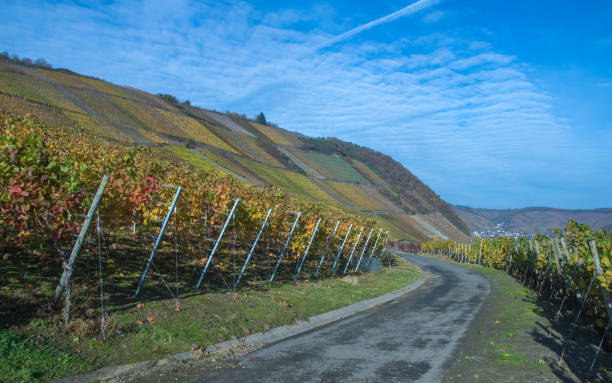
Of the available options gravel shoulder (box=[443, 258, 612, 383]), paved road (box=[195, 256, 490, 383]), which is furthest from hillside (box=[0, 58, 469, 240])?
gravel shoulder (box=[443, 258, 612, 383])

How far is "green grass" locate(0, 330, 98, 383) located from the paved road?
5.40 ft

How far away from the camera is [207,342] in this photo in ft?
22.7

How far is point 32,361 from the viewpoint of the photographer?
15.8 ft

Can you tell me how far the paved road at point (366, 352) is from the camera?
19.1 ft

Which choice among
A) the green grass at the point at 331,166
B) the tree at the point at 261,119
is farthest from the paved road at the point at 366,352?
the tree at the point at 261,119

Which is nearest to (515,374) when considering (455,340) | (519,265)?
(455,340)

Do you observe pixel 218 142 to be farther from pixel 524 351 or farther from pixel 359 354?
pixel 524 351

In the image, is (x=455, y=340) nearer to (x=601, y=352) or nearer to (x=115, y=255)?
(x=601, y=352)

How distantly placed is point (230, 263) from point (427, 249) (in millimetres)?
58204

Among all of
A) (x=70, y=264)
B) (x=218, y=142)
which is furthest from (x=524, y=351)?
(x=218, y=142)

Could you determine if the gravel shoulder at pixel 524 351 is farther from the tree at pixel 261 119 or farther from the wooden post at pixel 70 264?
the tree at pixel 261 119

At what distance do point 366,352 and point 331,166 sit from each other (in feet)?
349

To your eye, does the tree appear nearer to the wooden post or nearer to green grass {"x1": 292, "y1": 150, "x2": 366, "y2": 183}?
green grass {"x1": 292, "y1": 150, "x2": 366, "y2": 183}

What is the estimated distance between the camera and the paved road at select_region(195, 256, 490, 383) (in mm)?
5828
